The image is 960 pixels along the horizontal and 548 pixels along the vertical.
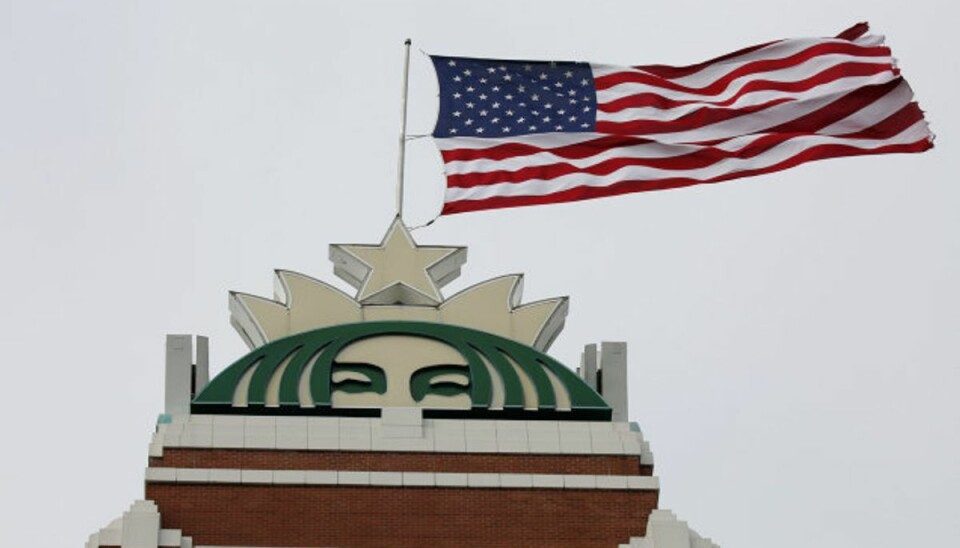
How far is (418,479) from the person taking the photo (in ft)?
272

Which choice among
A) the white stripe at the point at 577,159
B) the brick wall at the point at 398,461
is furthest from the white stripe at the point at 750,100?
the brick wall at the point at 398,461

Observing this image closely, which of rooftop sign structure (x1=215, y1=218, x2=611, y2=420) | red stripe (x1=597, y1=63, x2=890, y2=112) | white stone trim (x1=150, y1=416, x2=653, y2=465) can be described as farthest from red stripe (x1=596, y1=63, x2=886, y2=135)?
white stone trim (x1=150, y1=416, x2=653, y2=465)

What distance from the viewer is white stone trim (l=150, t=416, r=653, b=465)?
8319 cm

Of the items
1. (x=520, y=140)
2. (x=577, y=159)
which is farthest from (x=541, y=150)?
(x=577, y=159)

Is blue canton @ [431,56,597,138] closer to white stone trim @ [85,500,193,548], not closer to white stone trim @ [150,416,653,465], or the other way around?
white stone trim @ [150,416,653,465]

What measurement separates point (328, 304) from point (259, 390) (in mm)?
2883

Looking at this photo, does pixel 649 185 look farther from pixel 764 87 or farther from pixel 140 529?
pixel 140 529

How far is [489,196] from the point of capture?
285ft

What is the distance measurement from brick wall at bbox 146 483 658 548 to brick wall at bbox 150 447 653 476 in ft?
1.67

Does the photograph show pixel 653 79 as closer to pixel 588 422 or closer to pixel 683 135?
pixel 683 135

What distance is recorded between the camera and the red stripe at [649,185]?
86750mm

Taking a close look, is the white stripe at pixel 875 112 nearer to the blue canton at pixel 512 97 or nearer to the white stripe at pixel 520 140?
the white stripe at pixel 520 140

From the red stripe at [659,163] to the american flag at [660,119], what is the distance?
19 millimetres

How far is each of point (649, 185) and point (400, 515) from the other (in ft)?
29.0
